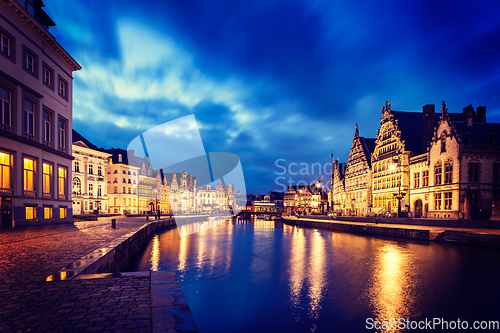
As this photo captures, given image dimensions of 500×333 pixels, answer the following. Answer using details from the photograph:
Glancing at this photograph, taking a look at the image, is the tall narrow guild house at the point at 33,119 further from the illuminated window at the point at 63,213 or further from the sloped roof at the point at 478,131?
the sloped roof at the point at 478,131

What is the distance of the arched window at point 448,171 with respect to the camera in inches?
1399

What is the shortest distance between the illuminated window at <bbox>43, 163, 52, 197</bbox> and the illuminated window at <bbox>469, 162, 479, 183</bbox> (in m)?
46.5

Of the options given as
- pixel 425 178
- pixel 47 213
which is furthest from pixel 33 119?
pixel 425 178

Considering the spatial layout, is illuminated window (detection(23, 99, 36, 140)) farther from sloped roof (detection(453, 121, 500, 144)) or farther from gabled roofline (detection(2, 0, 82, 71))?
sloped roof (detection(453, 121, 500, 144))

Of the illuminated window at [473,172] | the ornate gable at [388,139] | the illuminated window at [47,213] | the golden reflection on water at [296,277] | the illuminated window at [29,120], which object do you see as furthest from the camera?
the ornate gable at [388,139]

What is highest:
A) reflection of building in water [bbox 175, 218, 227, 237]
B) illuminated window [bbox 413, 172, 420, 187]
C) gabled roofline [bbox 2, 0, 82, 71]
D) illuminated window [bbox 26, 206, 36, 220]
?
gabled roofline [bbox 2, 0, 82, 71]

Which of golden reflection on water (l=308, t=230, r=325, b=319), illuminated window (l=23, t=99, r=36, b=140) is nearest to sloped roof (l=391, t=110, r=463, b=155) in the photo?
golden reflection on water (l=308, t=230, r=325, b=319)

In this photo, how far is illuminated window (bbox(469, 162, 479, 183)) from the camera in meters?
33.8

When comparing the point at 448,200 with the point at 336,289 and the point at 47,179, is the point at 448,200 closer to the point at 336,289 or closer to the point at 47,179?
the point at 336,289

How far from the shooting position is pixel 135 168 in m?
82.4

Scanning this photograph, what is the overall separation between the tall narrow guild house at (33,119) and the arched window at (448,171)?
45313mm

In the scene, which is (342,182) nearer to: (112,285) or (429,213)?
(429,213)

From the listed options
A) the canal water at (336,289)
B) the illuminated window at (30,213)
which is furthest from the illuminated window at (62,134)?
the canal water at (336,289)

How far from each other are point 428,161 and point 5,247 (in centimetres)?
4596
